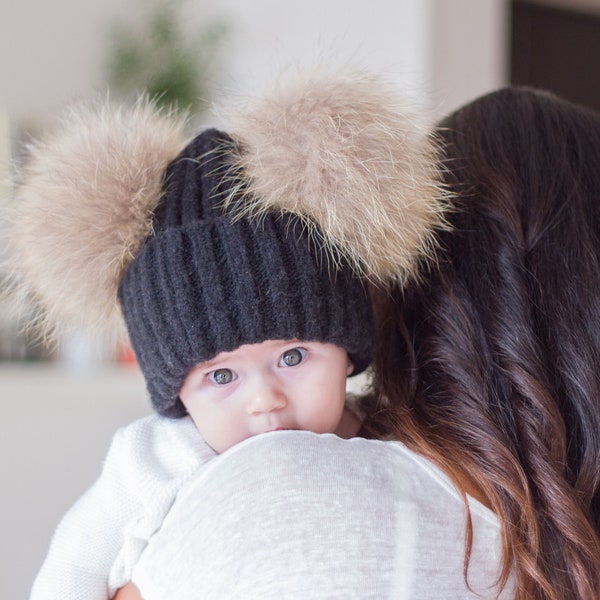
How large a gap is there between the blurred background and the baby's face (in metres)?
1.35

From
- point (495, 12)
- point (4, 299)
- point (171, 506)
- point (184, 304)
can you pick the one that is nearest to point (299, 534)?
point (171, 506)

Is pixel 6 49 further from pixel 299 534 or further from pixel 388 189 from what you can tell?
pixel 299 534

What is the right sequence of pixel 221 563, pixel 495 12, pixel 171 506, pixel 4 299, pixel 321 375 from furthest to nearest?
pixel 495 12, pixel 4 299, pixel 321 375, pixel 171 506, pixel 221 563

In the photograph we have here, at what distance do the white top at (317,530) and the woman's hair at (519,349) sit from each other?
0.04 meters

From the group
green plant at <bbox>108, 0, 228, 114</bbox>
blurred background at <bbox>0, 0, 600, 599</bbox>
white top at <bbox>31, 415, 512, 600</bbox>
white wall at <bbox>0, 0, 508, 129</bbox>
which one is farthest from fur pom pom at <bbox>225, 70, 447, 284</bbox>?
green plant at <bbox>108, 0, 228, 114</bbox>

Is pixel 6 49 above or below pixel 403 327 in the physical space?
below

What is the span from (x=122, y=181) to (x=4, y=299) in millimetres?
275

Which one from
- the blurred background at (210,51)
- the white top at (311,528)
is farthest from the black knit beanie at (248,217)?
the blurred background at (210,51)

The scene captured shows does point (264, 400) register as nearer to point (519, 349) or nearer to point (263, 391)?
point (263, 391)

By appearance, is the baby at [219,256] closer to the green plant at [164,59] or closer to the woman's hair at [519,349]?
the woman's hair at [519,349]

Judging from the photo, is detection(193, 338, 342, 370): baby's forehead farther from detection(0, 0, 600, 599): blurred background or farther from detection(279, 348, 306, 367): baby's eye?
detection(0, 0, 600, 599): blurred background

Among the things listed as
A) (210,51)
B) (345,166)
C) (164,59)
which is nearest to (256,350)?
(345,166)

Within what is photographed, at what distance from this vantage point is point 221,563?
2.08 ft

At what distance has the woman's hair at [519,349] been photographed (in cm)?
73
